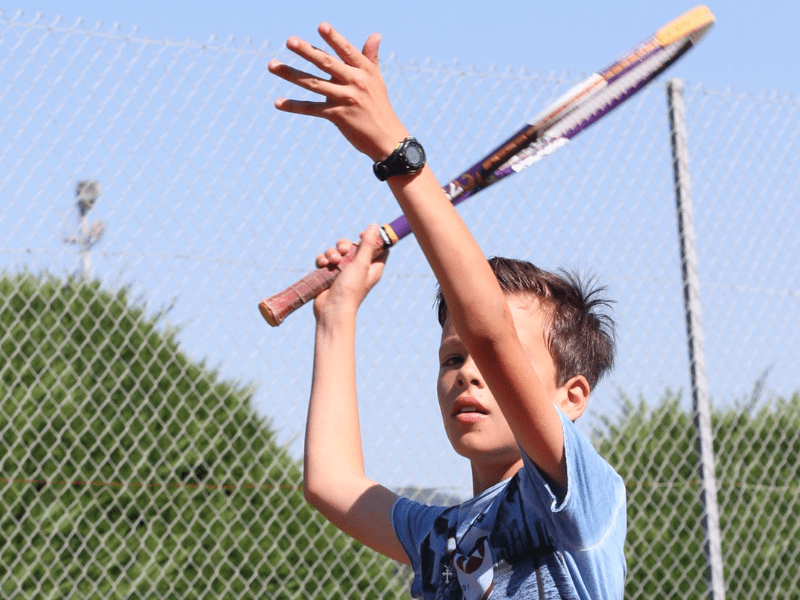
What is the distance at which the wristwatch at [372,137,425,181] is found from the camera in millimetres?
981

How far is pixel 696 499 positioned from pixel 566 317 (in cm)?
263

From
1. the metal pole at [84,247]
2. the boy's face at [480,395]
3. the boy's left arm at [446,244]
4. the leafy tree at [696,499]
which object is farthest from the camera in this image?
the leafy tree at [696,499]

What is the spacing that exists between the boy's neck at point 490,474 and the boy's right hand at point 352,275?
0.30 metres

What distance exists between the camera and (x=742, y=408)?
12.8ft

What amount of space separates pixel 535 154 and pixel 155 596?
210 centimetres

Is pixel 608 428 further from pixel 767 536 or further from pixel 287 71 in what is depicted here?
pixel 287 71

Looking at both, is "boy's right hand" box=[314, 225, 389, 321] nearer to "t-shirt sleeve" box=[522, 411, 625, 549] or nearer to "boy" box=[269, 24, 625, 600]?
"boy" box=[269, 24, 625, 600]

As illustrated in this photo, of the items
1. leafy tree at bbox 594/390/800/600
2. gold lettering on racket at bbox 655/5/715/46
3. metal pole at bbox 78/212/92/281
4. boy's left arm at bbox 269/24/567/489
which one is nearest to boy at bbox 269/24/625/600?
boy's left arm at bbox 269/24/567/489

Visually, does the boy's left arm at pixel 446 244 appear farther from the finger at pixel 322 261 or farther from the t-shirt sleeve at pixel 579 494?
the finger at pixel 322 261

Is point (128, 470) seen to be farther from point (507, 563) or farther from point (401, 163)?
point (401, 163)

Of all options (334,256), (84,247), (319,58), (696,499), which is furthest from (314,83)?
(696,499)

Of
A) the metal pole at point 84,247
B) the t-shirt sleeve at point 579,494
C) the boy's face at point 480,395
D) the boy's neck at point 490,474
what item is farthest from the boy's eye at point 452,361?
the metal pole at point 84,247

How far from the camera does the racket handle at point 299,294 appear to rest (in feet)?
4.67

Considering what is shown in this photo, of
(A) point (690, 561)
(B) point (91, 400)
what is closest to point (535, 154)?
(B) point (91, 400)
